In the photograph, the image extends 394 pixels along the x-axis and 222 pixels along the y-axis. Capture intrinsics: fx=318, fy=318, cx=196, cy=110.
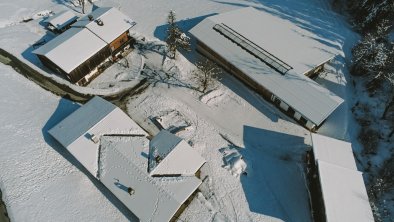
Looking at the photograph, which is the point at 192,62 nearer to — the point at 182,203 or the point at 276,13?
the point at 276,13

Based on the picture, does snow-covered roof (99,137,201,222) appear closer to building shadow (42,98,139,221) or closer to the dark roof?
the dark roof

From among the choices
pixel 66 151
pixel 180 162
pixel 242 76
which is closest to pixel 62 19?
pixel 66 151

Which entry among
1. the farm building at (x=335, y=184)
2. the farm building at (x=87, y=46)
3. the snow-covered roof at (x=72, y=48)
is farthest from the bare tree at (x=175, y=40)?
the farm building at (x=335, y=184)

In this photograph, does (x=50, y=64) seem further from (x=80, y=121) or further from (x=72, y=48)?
(x=80, y=121)

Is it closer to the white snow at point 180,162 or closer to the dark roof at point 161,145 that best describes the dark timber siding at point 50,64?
the dark roof at point 161,145

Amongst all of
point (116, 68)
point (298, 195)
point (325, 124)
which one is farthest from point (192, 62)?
point (298, 195)

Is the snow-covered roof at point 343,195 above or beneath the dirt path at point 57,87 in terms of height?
above

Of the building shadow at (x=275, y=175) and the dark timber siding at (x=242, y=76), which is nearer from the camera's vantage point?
the building shadow at (x=275, y=175)
